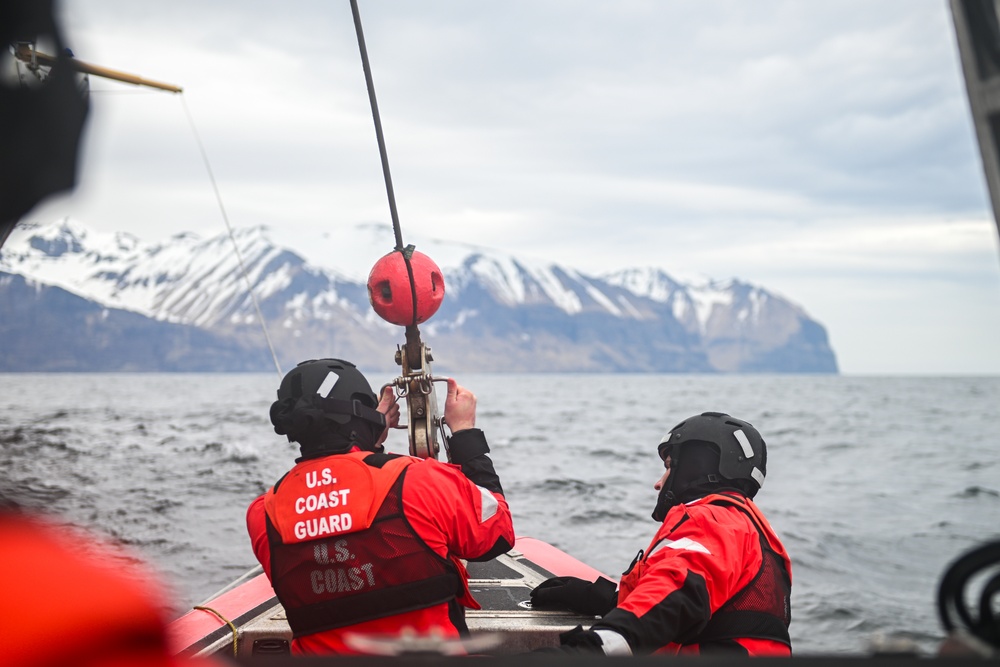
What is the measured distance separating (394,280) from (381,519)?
4.11ft

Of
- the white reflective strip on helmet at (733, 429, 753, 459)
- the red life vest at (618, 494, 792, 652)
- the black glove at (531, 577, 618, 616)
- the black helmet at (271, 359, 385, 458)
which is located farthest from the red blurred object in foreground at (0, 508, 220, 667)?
the black glove at (531, 577, 618, 616)

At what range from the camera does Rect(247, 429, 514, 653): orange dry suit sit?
3424mm

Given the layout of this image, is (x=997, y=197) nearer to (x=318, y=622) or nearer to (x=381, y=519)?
(x=381, y=519)

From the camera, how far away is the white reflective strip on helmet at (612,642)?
296 cm

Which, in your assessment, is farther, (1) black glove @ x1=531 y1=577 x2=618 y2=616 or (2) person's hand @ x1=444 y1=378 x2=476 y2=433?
(1) black glove @ x1=531 y1=577 x2=618 y2=616

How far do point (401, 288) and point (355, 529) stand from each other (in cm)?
127

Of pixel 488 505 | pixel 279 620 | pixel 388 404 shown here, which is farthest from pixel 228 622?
pixel 488 505

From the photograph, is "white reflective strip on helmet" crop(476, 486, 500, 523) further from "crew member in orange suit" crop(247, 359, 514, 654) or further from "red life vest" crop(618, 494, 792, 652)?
"red life vest" crop(618, 494, 792, 652)

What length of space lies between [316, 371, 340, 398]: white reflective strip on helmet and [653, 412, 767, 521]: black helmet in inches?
62.2

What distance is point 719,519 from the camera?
360 centimetres

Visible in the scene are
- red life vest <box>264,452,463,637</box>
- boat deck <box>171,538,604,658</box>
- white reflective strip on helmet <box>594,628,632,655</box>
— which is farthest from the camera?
boat deck <box>171,538,604,658</box>

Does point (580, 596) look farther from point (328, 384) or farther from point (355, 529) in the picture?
point (328, 384)

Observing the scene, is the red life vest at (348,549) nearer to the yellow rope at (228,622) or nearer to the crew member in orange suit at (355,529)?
the crew member in orange suit at (355,529)

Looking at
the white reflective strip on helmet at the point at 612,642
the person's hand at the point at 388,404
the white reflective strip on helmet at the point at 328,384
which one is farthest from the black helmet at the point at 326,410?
the white reflective strip on helmet at the point at 612,642
